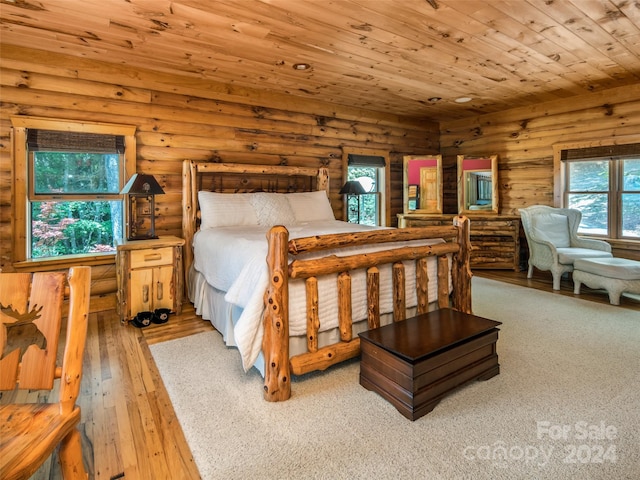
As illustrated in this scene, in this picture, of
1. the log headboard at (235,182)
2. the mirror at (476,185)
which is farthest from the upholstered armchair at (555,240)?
the log headboard at (235,182)

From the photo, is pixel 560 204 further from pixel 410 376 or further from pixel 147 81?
pixel 147 81

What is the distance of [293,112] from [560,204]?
12.8 feet

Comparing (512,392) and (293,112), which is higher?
(293,112)

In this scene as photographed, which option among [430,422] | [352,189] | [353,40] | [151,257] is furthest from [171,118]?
[430,422]

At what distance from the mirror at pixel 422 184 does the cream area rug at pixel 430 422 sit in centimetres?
342

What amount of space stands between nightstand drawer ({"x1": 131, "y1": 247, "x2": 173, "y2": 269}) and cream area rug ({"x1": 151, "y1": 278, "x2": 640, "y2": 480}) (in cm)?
88

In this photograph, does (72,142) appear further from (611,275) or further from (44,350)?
(611,275)

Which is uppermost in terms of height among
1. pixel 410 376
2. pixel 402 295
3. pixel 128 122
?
pixel 128 122

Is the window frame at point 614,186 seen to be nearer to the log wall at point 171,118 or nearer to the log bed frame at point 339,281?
the log wall at point 171,118

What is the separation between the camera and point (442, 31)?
292cm

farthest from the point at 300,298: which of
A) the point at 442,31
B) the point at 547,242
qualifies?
the point at 547,242

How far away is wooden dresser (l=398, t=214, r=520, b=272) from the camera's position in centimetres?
516

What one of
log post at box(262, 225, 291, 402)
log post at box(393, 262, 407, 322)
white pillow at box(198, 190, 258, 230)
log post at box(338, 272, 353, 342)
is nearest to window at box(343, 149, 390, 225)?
white pillow at box(198, 190, 258, 230)

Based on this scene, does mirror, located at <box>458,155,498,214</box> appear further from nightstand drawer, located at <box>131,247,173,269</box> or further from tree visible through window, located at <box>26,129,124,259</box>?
tree visible through window, located at <box>26,129,124,259</box>
